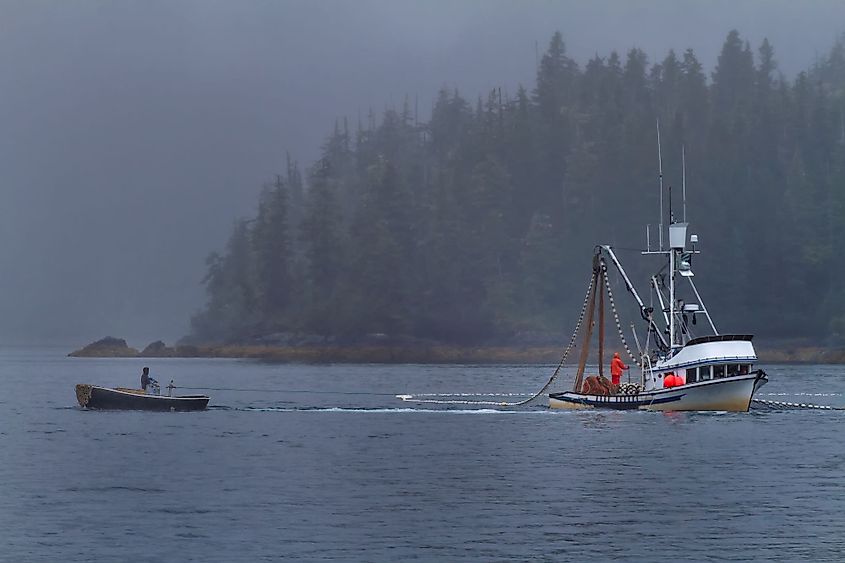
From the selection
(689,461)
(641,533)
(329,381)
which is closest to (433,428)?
(689,461)

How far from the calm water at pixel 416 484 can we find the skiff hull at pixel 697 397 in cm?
122

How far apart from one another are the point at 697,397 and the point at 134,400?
3954 centimetres

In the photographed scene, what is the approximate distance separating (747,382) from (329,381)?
72.6m

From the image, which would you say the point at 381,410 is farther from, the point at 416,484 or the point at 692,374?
the point at 416,484

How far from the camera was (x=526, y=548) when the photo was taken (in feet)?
155

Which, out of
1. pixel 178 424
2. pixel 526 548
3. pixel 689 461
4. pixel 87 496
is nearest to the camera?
pixel 526 548

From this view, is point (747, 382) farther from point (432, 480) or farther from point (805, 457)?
point (432, 480)

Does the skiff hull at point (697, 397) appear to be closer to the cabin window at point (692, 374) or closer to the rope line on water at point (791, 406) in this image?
the cabin window at point (692, 374)

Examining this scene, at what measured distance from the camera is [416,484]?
64188 mm

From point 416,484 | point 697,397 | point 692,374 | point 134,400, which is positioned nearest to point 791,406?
point 697,397

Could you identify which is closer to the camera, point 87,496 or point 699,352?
point 87,496

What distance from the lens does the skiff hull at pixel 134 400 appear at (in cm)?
10025

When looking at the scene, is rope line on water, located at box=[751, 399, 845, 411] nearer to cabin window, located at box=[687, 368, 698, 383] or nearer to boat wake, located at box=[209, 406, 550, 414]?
cabin window, located at box=[687, 368, 698, 383]

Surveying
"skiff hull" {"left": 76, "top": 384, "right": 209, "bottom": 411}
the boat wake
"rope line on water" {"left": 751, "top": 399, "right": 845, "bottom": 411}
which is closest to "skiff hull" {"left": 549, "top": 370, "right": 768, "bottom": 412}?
"rope line on water" {"left": 751, "top": 399, "right": 845, "bottom": 411}
